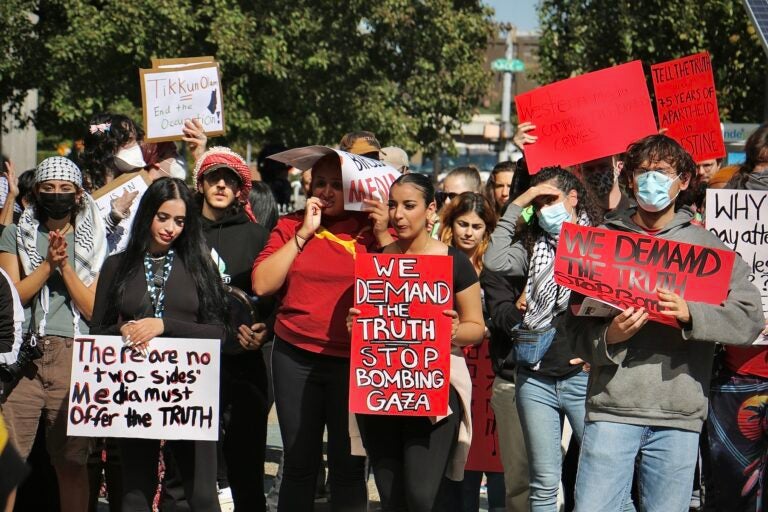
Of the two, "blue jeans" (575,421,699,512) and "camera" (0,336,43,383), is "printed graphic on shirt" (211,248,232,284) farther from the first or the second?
"blue jeans" (575,421,699,512)

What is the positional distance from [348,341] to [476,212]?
5.04ft

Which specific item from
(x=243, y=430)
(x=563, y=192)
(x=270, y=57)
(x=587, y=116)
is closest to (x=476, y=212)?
(x=587, y=116)

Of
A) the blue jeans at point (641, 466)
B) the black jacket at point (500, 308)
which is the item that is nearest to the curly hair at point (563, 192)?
the black jacket at point (500, 308)

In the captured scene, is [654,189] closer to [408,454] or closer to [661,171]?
[661,171]

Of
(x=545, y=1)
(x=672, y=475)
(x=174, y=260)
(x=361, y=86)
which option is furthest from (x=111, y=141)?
(x=545, y=1)

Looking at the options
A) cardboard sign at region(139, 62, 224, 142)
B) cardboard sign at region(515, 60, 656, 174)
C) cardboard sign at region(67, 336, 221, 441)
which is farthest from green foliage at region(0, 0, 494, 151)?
cardboard sign at region(67, 336, 221, 441)

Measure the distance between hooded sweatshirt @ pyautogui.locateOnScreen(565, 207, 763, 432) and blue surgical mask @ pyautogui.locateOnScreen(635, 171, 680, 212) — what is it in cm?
13

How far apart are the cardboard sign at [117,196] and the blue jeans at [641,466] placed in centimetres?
322

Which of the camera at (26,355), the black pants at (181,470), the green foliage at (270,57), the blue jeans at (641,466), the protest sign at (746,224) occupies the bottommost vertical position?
the black pants at (181,470)

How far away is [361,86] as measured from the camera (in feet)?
63.6

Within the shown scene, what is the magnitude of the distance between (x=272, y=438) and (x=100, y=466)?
3.24m

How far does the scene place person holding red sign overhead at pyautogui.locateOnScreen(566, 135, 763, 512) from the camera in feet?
15.9

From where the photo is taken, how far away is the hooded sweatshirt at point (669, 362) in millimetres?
4836

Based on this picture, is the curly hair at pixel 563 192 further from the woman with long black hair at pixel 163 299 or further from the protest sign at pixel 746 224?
the woman with long black hair at pixel 163 299
